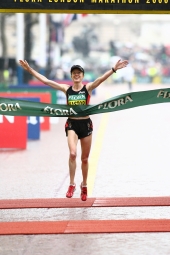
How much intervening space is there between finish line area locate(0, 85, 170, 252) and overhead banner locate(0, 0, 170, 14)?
2.59 meters

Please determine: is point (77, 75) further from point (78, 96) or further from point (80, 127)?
point (80, 127)

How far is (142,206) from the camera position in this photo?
1152 cm

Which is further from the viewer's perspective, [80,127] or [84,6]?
[84,6]

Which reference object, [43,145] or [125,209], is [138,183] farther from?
[43,145]

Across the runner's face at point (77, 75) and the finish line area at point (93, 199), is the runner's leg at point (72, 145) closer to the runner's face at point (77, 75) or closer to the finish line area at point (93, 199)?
the finish line area at point (93, 199)

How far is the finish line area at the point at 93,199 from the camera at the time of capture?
9.53m

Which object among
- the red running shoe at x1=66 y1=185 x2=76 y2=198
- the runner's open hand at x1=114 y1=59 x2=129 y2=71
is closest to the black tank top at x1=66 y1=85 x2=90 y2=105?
the runner's open hand at x1=114 y1=59 x2=129 y2=71

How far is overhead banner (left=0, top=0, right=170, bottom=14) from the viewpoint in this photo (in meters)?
12.3

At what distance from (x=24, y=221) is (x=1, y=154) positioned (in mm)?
8356

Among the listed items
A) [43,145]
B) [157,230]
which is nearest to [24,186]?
[157,230]

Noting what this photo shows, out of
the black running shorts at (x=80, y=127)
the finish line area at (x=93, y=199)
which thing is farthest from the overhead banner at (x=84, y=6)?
the finish line area at (x=93, y=199)

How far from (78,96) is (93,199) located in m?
1.42

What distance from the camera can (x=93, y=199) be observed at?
1211cm

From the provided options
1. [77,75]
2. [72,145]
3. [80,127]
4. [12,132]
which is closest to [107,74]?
[77,75]
